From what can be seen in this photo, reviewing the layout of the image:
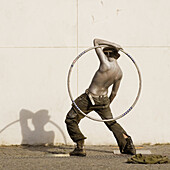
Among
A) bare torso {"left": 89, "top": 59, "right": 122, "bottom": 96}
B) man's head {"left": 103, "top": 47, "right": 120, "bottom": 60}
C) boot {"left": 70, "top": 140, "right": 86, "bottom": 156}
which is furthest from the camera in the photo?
boot {"left": 70, "top": 140, "right": 86, "bottom": 156}

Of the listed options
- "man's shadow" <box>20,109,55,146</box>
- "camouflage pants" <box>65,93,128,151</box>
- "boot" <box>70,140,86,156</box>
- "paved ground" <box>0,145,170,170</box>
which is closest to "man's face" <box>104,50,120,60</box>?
"camouflage pants" <box>65,93,128,151</box>

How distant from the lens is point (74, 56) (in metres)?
9.84

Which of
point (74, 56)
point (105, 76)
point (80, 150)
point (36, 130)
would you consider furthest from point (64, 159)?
point (74, 56)

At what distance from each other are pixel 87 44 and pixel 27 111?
1.98m

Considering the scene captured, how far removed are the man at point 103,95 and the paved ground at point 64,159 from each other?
12.2 inches

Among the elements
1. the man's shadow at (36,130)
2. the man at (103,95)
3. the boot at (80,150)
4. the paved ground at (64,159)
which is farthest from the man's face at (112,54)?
the man's shadow at (36,130)

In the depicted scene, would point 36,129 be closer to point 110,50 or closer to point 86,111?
point 86,111

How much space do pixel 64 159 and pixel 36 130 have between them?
2269 millimetres

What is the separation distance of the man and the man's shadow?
170 centimetres

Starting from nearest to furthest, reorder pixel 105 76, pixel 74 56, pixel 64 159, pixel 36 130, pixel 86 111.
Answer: pixel 64 159 → pixel 105 76 → pixel 86 111 → pixel 74 56 → pixel 36 130

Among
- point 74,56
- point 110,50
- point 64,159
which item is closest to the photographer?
point 64,159

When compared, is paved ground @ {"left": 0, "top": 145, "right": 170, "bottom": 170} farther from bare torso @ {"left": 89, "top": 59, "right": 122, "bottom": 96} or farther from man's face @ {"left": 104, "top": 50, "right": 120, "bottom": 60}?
man's face @ {"left": 104, "top": 50, "right": 120, "bottom": 60}

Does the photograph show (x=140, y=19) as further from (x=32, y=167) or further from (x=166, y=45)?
(x=32, y=167)

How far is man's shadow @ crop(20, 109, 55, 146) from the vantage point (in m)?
9.95
